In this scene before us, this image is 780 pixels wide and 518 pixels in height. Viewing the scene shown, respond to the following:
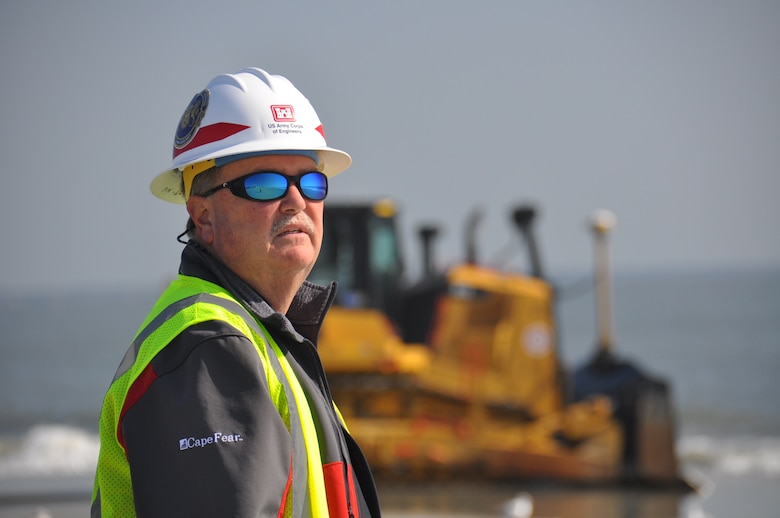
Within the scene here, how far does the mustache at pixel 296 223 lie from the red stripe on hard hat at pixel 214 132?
190 millimetres

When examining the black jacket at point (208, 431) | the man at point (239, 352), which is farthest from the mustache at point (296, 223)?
the black jacket at point (208, 431)

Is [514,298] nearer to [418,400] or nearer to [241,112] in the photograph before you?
[418,400]

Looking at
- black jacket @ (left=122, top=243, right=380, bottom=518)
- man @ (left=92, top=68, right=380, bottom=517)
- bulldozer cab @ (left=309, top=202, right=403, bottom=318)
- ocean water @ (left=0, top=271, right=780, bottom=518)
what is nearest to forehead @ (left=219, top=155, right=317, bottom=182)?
man @ (left=92, top=68, right=380, bottom=517)

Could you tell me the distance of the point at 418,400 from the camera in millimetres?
11109

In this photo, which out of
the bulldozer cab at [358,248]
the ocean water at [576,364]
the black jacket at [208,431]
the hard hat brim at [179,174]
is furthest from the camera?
the bulldozer cab at [358,248]

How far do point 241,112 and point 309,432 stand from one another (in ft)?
2.07

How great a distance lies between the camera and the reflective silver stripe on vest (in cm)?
172

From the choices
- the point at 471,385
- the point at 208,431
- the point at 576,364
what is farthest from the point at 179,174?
the point at 576,364

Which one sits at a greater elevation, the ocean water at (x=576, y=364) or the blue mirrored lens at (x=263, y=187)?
the blue mirrored lens at (x=263, y=187)

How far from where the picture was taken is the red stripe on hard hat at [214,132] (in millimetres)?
1982

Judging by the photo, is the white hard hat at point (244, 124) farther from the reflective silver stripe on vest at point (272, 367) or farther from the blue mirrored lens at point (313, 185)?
the reflective silver stripe on vest at point (272, 367)

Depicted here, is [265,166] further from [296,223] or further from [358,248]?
[358,248]

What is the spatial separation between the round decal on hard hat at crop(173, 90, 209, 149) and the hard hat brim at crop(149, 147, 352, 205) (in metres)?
0.10

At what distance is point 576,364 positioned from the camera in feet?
100
